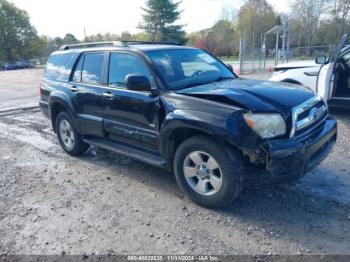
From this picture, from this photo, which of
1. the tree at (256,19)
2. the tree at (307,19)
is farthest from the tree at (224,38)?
the tree at (307,19)

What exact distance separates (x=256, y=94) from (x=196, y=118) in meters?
0.71

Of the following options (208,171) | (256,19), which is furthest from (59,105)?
(256,19)

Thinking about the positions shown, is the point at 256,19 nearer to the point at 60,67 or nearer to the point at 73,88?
the point at 60,67

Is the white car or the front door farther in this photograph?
the white car

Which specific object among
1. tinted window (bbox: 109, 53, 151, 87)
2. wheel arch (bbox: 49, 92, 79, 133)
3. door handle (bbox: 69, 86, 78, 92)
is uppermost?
tinted window (bbox: 109, 53, 151, 87)

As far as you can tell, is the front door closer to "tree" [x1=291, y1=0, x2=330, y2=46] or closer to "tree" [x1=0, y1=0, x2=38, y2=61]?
"tree" [x1=291, y1=0, x2=330, y2=46]

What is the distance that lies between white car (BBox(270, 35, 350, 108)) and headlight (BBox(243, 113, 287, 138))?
3745 millimetres

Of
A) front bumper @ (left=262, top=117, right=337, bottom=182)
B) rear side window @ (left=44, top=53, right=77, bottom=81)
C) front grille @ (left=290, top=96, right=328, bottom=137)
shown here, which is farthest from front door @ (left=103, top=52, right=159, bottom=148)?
→ front grille @ (left=290, top=96, right=328, bottom=137)

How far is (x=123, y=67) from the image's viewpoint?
13.9ft

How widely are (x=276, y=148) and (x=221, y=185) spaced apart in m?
0.70

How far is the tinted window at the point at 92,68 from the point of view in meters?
4.54

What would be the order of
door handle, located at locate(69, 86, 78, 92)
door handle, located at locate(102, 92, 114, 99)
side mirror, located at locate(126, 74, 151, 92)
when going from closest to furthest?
side mirror, located at locate(126, 74, 151, 92), door handle, located at locate(102, 92, 114, 99), door handle, located at locate(69, 86, 78, 92)

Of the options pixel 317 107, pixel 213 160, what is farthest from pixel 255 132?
pixel 317 107

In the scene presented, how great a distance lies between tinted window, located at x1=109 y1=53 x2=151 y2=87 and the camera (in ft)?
13.1
